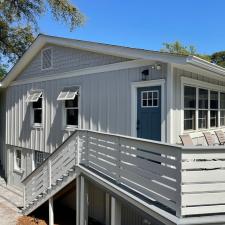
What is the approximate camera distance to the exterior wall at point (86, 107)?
8.33 meters

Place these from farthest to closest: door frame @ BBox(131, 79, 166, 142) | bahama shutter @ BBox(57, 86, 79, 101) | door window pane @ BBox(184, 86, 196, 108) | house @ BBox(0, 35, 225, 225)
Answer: bahama shutter @ BBox(57, 86, 79, 101) → door window pane @ BBox(184, 86, 196, 108) → door frame @ BBox(131, 79, 166, 142) → house @ BBox(0, 35, 225, 225)

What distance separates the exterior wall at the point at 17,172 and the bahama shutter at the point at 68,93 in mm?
4169

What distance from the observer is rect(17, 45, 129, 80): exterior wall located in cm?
930

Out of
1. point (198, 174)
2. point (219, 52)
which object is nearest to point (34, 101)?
point (198, 174)

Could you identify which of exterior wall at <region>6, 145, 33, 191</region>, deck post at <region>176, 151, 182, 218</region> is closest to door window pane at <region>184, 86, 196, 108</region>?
deck post at <region>176, 151, 182, 218</region>

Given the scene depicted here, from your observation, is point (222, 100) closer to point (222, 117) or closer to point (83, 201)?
point (222, 117)

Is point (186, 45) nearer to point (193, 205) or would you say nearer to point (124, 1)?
point (124, 1)

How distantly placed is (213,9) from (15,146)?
12951 mm

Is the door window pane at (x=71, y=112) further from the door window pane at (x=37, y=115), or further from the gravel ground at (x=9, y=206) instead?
the gravel ground at (x=9, y=206)

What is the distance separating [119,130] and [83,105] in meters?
2.00

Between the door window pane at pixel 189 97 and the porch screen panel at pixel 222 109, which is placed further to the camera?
the porch screen panel at pixel 222 109

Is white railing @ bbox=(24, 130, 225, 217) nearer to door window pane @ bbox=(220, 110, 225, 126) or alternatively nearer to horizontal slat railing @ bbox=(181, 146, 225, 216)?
horizontal slat railing @ bbox=(181, 146, 225, 216)

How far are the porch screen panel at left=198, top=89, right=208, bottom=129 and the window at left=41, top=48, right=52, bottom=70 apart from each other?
609 centimetres

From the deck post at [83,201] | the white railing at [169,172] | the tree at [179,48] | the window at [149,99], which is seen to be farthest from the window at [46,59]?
the tree at [179,48]
